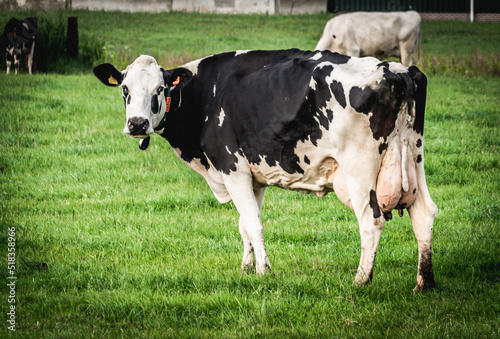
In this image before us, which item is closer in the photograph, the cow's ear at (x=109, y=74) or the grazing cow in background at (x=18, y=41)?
the cow's ear at (x=109, y=74)

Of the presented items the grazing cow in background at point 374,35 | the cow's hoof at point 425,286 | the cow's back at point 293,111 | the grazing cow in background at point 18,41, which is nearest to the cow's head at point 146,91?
the cow's back at point 293,111

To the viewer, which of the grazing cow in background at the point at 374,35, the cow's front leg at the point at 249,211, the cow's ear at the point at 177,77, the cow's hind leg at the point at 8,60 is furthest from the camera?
the cow's hind leg at the point at 8,60

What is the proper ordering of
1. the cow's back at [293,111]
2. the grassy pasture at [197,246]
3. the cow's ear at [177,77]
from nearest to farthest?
1. the grassy pasture at [197,246]
2. the cow's back at [293,111]
3. the cow's ear at [177,77]

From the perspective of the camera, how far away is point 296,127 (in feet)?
18.4

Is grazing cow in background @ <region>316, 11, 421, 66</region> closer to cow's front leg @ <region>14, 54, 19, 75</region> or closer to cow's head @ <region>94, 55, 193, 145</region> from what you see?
cow's front leg @ <region>14, 54, 19, 75</region>

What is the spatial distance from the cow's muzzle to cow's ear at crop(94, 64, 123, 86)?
81cm

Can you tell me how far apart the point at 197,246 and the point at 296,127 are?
6.50ft

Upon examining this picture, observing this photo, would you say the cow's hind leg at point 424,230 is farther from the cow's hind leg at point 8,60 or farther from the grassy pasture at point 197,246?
the cow's hind leg at point 8,60

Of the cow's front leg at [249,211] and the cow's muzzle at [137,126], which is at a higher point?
the cow's muzzle at [137,126]

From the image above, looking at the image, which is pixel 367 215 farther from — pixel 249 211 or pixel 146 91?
pixel 146 91

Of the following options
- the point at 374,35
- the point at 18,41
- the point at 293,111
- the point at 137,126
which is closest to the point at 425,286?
the point at 293,111

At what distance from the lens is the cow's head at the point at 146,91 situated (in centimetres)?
579

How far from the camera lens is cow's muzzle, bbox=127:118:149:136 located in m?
5.72

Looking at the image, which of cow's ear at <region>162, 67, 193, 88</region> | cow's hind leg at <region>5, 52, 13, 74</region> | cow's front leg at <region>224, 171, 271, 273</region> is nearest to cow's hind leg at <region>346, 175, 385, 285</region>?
cow's front leg at <region>224, 171, 271, 273</region>
